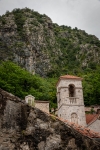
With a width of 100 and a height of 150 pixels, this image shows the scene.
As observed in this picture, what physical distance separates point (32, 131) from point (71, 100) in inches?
787

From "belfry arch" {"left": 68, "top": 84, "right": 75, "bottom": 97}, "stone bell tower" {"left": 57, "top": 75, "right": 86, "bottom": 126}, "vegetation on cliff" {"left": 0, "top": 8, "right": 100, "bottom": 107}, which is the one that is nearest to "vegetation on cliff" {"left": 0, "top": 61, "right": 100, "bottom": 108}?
"vegetation on cliff" {"left": 0, "top": 8, "right": 100, "bottom": 107}

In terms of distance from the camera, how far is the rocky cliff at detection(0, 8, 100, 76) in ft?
205

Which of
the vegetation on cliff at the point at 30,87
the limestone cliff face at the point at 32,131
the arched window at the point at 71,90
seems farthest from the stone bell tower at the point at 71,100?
the limestone cliff face at the point at 32,131

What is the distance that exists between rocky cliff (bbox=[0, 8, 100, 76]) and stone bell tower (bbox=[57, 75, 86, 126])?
35.5 meters

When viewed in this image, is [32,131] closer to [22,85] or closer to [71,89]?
[71,89]

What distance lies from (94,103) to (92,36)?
6760cm

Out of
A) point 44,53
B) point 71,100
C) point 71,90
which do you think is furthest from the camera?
point 44,53

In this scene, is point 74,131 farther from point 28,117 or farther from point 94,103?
point 94,103

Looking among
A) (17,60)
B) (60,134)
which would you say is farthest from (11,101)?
(17,60)

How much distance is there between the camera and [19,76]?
39375mm

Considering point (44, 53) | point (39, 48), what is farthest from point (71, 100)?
point (39, 48)

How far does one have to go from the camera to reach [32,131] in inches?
146

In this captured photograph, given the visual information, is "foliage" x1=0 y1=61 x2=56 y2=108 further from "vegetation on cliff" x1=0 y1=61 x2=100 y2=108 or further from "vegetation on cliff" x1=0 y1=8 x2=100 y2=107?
"vegetation on cliff" x1=0 y1=8 x2=100 y2=107

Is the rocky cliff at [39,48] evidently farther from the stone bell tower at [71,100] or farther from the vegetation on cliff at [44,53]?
the stone bell tower at [71,100]
